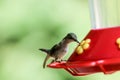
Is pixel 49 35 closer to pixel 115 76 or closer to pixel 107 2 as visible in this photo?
pixel 115 76

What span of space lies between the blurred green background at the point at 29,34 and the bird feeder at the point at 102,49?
1605 mm

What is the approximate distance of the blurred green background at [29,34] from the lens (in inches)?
128

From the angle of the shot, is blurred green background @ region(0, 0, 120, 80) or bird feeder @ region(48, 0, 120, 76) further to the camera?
blurred green background @ region(0, 0, 120, 80)

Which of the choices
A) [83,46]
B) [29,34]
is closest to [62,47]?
[83,46]

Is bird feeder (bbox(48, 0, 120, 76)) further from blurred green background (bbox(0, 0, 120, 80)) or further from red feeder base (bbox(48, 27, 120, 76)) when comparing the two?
blurred green background (bbox(0, 0, 120, 80))

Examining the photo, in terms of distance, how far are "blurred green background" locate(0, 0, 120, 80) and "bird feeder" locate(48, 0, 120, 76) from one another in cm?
160

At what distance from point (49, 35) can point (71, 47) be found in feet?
0.75

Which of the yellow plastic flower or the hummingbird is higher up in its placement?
the yellow plastic flower

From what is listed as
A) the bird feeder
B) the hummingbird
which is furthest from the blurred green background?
the bird feeder

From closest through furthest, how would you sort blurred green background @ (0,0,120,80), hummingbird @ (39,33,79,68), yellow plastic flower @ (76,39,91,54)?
yellow plastic flower @ (76,39,91,54) < hummingbird @ (39,33,79,68) < blurred green background @ (0,0,120,80)

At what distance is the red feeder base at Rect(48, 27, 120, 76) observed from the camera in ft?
4.86

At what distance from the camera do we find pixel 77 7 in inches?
140

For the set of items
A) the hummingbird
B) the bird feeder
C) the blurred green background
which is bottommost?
the blurred green background

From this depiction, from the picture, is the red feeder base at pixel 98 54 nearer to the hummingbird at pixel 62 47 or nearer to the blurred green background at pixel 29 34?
the hummingbird at pixel 62 47
